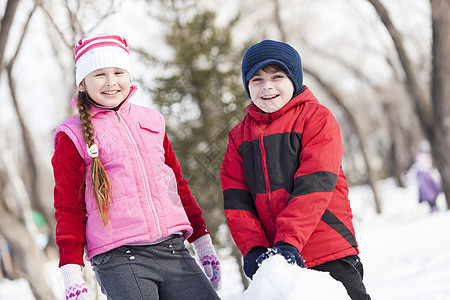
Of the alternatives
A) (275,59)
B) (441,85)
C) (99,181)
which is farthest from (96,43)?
(441,85)

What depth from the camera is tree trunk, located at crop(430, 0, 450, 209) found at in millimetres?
7579

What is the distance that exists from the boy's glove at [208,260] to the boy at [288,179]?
423mm

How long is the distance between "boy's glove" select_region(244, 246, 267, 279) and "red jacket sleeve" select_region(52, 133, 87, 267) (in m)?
0.72

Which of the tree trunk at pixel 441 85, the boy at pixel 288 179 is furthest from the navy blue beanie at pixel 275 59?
the tree trunk at pixel 441 85

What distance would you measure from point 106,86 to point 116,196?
1.75 ft

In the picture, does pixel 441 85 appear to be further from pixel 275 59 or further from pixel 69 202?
pixel 69 202

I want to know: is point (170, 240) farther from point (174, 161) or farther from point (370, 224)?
point (370, 224)

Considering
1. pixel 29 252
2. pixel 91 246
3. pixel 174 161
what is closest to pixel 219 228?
pixel 29 252

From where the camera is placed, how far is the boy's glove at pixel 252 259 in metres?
1.95

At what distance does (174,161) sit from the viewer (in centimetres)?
246

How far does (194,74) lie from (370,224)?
28.0 feet

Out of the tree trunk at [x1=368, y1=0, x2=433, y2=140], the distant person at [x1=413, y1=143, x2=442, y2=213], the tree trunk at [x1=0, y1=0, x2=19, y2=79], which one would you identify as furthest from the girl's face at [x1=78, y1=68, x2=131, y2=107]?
the distant person at [x1=413, y1=143, x2=442, y2=213]

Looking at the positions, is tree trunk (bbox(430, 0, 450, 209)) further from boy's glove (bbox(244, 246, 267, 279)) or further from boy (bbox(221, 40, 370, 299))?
boy's glove (bbox(244, 246, 267, 279))

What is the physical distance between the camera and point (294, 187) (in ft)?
6.47
